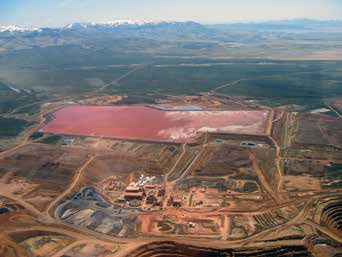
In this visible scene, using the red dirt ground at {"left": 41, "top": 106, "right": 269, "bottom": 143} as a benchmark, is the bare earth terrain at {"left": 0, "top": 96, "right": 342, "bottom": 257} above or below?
below

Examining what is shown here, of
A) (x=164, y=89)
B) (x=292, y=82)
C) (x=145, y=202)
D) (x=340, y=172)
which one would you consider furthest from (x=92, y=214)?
(x=292, y=82)

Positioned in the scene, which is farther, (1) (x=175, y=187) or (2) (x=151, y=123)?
(2) (x=151, y=123)

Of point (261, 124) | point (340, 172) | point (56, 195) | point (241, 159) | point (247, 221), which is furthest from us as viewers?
point (261, 124)

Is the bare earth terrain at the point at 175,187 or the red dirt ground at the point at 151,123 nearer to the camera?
the bare earth terrain at the point at 175,187

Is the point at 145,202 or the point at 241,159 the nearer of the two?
the point at 145,202

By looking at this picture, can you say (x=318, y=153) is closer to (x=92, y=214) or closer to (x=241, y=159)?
(x=241, y=159)

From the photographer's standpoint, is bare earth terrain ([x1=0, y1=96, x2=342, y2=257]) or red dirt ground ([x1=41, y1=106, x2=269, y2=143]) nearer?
bare earth terrain ([x1=0, y1=96, x2=342, y2=257])

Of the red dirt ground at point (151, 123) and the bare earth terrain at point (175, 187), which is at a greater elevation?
the red dirt ground at point (151, 123)

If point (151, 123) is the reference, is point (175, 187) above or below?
below
